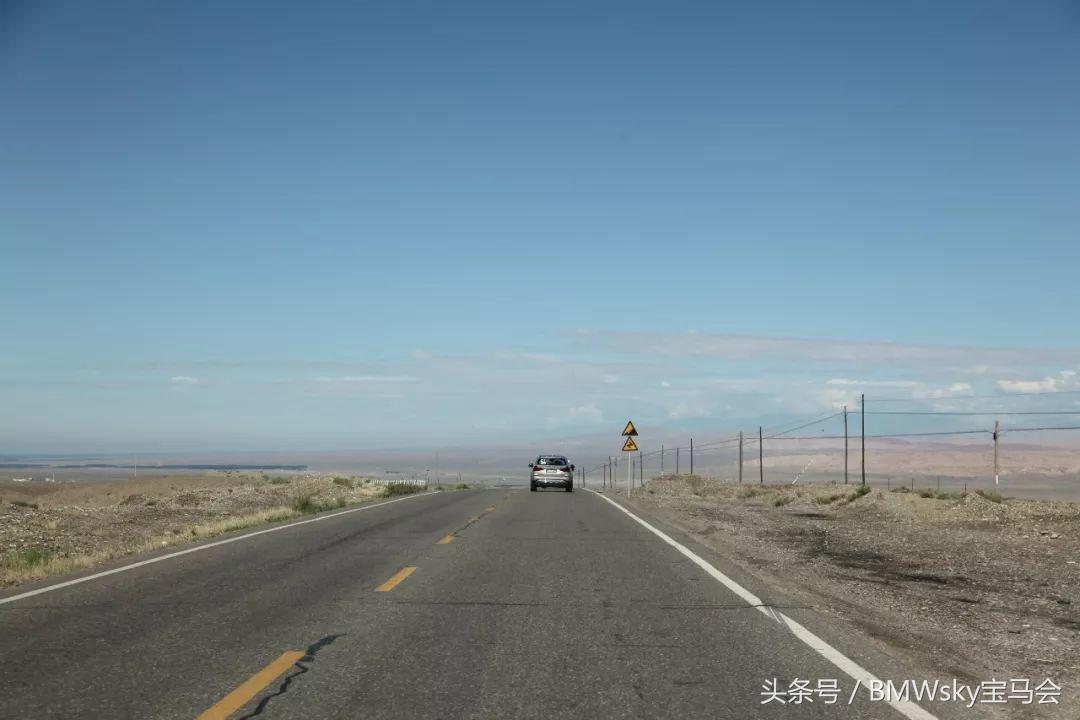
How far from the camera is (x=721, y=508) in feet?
99.5

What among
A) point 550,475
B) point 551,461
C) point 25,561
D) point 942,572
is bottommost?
point 25,561

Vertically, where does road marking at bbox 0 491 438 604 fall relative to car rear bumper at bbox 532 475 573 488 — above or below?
below

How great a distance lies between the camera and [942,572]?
44.8 feet

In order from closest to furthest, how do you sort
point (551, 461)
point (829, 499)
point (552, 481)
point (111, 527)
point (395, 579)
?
point (395, 579)
point (111, 527)
point (829, 499)
point (552, 481)
point (551, 461)

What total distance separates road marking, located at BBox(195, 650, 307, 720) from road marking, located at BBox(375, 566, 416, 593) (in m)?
3.35

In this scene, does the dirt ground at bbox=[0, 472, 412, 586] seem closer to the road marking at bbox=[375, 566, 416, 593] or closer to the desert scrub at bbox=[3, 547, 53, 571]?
the desert scrub at bbox=[3, 547, 53, 571]

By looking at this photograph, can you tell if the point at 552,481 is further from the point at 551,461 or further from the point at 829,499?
the point at 829,499

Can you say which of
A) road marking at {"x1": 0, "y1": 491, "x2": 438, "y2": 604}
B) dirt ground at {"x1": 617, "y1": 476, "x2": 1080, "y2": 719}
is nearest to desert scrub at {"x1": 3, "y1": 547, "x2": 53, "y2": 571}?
road marking at {"x1": 0, "y1": 491, "x2": 438, "y2": 604}

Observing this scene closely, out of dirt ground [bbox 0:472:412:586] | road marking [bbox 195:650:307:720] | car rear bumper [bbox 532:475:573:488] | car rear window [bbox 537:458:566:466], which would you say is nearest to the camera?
road marking [bbox 195:650:307:720]

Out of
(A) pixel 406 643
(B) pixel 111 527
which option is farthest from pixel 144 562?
(B) pixel 111 527

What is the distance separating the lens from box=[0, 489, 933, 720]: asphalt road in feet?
20.3

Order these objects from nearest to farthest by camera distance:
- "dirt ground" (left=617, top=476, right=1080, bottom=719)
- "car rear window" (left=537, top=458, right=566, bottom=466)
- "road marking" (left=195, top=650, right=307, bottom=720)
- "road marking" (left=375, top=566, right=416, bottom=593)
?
1. "road marking" (left=195, top=650, right=307, bottom=720)
2. "dirt ground" (left=617, top=476, right=1080, bottom=719)
3. "road marking" (left=375, top=566, right=416, bottom=593)
4. "car rear window" (left=537, top=458, right=566, bottom=466)

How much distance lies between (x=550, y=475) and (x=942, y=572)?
104 feet

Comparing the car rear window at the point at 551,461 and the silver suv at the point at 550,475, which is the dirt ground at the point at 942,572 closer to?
the silver suv at the point at 550,475
